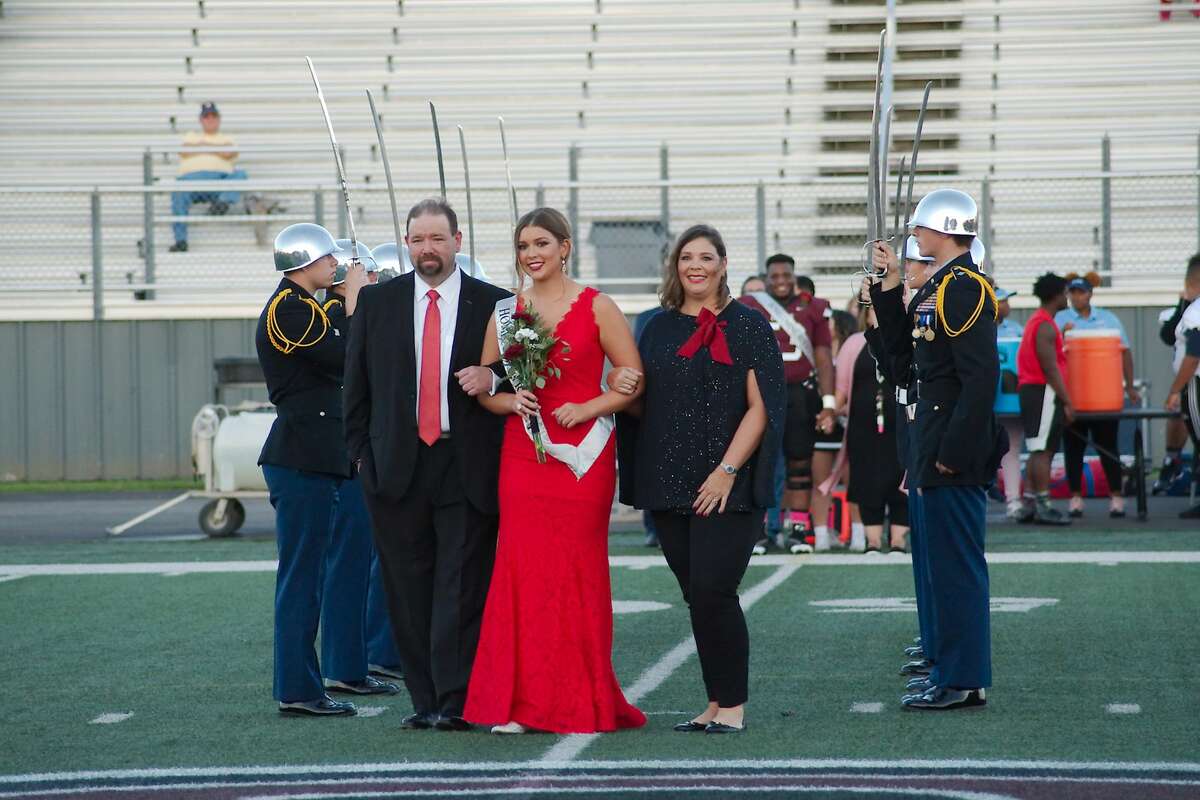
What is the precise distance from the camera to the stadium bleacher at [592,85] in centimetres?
2161

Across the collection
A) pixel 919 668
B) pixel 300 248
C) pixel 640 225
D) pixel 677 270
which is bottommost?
pixel 919 668

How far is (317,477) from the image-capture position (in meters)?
6.70

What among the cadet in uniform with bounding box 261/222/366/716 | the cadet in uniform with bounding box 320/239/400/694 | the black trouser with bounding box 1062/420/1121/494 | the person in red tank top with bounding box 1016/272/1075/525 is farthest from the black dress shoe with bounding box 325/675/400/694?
the black trouser with bounding box 1062/420/1121/494

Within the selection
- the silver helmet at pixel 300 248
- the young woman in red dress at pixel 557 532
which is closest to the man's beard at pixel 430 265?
the young woman in red dress at pixel 557 532

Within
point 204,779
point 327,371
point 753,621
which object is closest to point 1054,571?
point 753,621

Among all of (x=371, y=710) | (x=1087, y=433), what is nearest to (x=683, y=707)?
(x=371, y=710)

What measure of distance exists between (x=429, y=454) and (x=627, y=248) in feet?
42.5

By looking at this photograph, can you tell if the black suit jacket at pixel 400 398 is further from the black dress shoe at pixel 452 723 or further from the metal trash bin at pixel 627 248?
the metal trash bin at pixel 627 248

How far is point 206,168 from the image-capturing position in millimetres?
20438

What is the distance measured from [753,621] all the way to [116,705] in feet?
10.7

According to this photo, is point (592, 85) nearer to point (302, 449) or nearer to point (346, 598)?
point (346, 598)

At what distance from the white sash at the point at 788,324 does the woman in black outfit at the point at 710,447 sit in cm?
595

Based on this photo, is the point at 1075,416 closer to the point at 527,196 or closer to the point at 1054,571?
the point at 1054,571

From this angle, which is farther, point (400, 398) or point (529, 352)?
point (400, 398)
